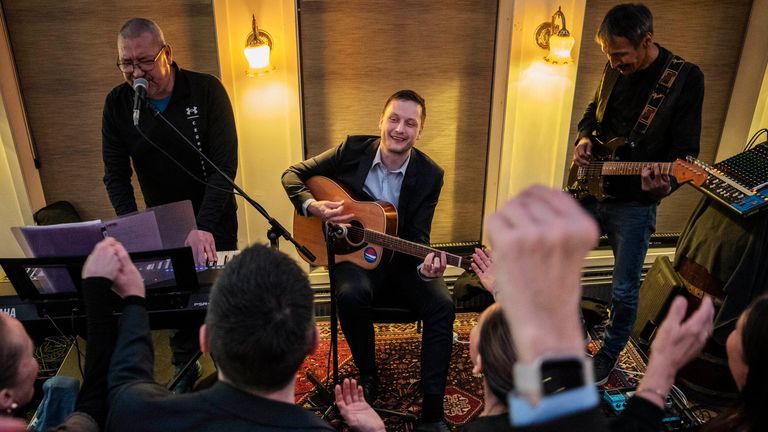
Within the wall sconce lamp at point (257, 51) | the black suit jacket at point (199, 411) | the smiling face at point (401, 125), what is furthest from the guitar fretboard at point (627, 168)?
the black suit jacket at point (199, 411)

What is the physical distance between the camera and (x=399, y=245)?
2.49 metres

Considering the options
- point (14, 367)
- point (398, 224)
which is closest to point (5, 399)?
point (14, 367)

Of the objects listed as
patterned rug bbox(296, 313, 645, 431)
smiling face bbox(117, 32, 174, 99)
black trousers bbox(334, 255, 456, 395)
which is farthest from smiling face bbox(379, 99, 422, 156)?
patterned rug bbox(296, 313, 645, 431)

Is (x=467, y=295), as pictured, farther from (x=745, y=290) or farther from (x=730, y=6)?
(x=730, y=6)

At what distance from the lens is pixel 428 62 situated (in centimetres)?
321

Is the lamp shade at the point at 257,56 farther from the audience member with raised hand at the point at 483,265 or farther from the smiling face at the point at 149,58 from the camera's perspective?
the audience member with raised hand at the point at 483,265

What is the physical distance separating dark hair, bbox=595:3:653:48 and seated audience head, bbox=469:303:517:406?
167 cm

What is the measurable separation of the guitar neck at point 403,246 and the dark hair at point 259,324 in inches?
53.4

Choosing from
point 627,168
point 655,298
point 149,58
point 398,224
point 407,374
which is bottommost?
point 407,374

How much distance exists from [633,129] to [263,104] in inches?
78.5

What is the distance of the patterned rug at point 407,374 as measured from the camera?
8.54 feet

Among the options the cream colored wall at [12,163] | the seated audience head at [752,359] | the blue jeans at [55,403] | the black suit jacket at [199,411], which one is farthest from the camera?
the cream colored wall at [12,163]

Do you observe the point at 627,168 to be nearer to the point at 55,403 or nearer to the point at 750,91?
the point at 750,91

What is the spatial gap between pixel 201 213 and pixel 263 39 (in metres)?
1.11
